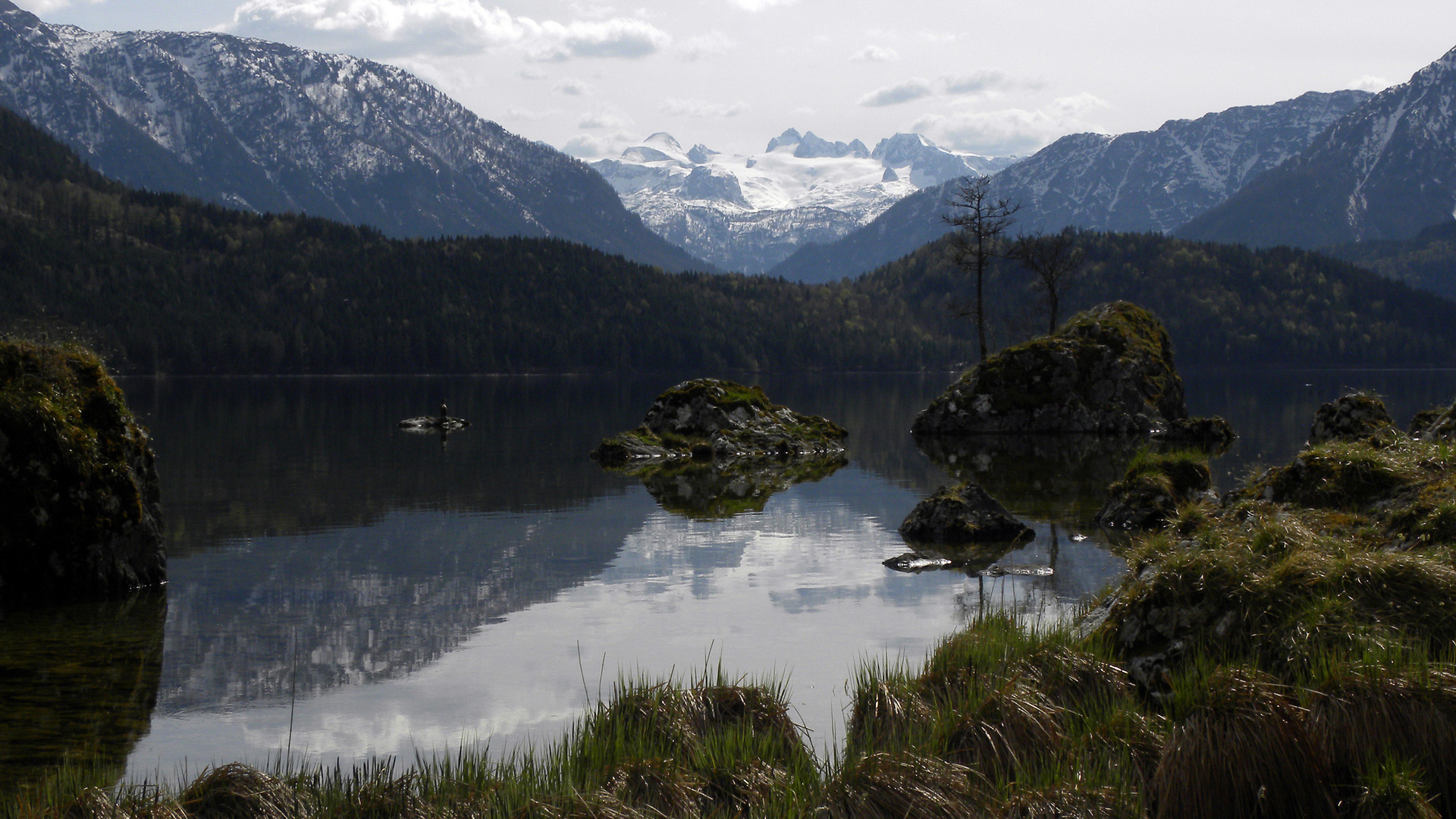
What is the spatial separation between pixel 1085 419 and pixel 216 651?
156 feet

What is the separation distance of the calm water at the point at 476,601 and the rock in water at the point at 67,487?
1135 mm

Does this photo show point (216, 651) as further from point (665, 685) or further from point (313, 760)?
point (665, 685)

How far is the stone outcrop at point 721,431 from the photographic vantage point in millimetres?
44656

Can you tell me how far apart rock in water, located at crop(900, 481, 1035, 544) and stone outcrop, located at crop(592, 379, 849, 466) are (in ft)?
65.9

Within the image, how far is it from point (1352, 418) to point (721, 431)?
26.9m

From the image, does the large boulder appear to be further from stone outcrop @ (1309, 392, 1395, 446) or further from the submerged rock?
stone outcrop @ (1309, 392, 1395, 446)

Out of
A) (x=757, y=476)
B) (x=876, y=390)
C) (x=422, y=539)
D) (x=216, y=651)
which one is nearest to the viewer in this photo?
(x=216, y=651)

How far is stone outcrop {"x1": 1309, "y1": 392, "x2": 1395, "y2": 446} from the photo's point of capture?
2523cm

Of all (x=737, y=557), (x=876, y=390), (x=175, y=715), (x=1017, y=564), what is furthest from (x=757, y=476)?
(x=876, y=390)

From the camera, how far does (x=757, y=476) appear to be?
1462 inches

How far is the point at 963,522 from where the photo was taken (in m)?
23.1

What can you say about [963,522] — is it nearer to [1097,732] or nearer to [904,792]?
[1097,732]

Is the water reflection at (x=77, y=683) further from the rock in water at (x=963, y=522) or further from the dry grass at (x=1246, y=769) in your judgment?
the rock in water at (x=963, y=522)

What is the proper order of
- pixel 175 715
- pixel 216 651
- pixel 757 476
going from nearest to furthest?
pixel 175 715 → pixel 216 651 → pixel 757 476
